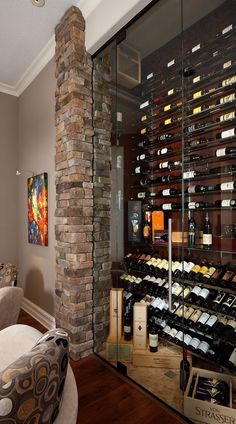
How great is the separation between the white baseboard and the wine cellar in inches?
30.5

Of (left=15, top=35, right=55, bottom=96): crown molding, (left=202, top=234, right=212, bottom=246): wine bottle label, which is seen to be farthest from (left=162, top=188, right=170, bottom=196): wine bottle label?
(left=15, top=35, right=55, bottom=96): crown molding

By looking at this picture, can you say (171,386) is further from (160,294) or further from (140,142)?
(140,142)

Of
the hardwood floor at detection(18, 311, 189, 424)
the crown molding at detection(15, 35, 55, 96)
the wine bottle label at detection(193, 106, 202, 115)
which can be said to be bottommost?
the hardwood floor at detection(18, 311, 189, 424)

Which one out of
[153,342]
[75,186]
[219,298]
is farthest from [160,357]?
[75,186]

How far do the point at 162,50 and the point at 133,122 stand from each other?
2.28 feet

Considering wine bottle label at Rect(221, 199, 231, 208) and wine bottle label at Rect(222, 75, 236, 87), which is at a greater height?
→ wine bottle label at Rect(222, 75, 236, 87)

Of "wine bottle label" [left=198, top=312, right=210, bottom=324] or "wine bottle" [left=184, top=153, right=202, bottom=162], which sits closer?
"wine bottle label" [left=198, top=312, right=210, bottom=324]

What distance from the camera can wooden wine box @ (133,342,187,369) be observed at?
6.84 feet

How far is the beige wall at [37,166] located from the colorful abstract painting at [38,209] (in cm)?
8

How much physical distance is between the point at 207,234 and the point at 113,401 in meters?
1.41

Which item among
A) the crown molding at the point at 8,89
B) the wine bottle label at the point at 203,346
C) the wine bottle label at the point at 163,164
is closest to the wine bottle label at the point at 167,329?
the wine bottle label at the point at 203,346

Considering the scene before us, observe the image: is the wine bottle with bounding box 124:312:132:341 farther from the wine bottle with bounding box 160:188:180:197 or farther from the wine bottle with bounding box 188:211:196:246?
the wine bottle with bounding box 160:188:180:197

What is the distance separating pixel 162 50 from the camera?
239cm

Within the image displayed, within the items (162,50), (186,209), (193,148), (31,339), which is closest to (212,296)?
(186,209)
